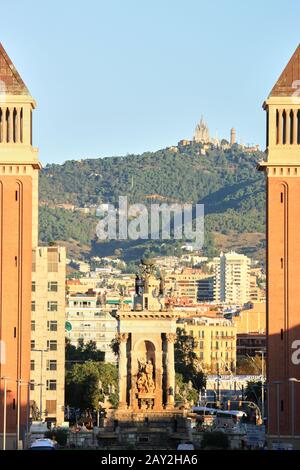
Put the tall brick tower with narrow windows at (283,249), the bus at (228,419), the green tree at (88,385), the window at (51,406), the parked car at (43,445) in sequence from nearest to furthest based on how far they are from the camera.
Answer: the parked car at (43,445) → the tall brick tower with narrow windows at (283,249) → the bus at (228,419) → the window at (51,406) → the green tree at (88,385)

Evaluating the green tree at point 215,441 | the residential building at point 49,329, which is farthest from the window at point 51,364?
the green tree at point 215,441

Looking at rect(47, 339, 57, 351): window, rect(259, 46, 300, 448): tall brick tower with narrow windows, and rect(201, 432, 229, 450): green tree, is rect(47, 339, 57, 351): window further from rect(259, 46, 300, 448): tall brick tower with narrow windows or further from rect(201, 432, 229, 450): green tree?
rect(259, 46, 300, 448): tall brick tower with narrow windows

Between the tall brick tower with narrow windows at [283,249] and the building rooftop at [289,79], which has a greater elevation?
the building rooftop at [289,79]

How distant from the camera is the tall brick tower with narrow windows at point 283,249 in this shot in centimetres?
13775

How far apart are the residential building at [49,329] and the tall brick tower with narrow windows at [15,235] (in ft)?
95.1

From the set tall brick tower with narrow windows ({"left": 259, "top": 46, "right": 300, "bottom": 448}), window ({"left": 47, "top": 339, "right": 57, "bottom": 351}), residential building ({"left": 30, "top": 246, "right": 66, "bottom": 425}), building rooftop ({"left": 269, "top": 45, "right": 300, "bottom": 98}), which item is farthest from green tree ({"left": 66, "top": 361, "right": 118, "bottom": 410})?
building rooftop ({"left": 269, "top": 45, "right": 300, "bottom": 98})

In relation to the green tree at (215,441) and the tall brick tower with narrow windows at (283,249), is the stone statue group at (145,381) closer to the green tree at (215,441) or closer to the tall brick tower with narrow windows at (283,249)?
the green tree at (215,441)

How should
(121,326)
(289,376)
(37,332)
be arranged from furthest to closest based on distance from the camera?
(37,332) < (121,326) < (289,376)

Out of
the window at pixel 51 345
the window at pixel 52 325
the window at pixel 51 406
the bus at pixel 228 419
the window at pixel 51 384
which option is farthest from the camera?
the window at pixel 52 325

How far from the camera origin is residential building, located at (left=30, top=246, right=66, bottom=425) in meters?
171

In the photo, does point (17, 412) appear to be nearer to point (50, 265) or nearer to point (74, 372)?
point (50, 265)
